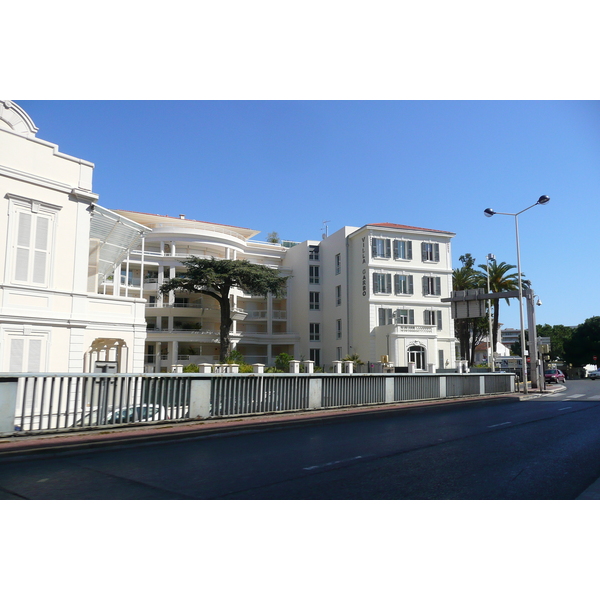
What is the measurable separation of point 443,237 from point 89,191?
3681 cm

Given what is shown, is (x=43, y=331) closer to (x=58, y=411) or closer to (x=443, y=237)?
(x=58, y=411)

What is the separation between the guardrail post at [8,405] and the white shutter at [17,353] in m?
7.40

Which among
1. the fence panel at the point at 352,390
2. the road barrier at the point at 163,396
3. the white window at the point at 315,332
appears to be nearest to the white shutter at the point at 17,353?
the road barrier at the point at 163,396

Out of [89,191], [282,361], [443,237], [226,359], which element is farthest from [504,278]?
[89,191]

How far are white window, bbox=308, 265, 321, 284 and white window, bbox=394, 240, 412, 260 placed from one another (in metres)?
10.5

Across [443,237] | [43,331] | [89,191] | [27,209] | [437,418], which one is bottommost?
[437,418]

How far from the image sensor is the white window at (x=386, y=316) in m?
45.0

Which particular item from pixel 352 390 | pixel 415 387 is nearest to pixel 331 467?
pixel 352 390

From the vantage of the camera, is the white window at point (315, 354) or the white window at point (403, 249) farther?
the white window at point (315, 354)

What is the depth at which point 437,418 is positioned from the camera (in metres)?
16.0

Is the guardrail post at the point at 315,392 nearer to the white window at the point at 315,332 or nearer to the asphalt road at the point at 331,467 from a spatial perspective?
the asphalt road at the point at 331,467

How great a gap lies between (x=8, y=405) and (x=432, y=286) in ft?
137

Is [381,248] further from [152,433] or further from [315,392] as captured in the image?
[152,433]

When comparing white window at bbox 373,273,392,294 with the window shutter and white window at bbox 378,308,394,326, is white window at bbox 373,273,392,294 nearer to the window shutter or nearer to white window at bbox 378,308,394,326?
white window at bbox 378,308,394,326
